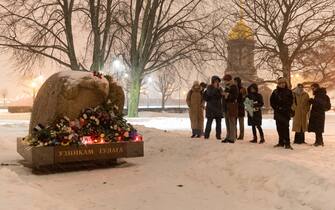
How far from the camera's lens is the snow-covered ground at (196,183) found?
24.6 feet

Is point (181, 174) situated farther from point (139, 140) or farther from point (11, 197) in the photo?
point (11, 197)

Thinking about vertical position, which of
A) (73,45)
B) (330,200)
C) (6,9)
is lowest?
(330,200)

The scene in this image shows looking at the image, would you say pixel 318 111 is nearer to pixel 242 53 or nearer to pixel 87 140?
pixel 87 140

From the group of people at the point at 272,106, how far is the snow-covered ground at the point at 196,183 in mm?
800

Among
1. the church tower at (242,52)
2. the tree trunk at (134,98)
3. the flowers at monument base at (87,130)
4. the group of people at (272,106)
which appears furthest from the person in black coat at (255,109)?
the tree trunk at (134,98)

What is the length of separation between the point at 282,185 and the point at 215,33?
2058cm

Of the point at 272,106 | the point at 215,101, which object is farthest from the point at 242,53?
the point at 272,106

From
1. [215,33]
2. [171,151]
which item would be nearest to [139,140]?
[171,151]

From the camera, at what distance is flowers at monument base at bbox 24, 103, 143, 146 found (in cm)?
1066

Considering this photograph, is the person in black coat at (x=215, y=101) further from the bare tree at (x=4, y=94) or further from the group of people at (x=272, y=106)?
the bare tree at (x=4, y=94)

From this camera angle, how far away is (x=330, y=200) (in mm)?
7160

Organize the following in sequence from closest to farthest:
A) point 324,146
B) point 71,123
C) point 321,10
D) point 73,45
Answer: point 71,123, point 324,146, point 321,10, point 73,45

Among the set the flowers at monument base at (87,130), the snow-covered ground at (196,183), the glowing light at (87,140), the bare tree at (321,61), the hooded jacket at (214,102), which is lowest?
the snow-covered ground at (196,183)

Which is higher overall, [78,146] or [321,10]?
[321,10]
